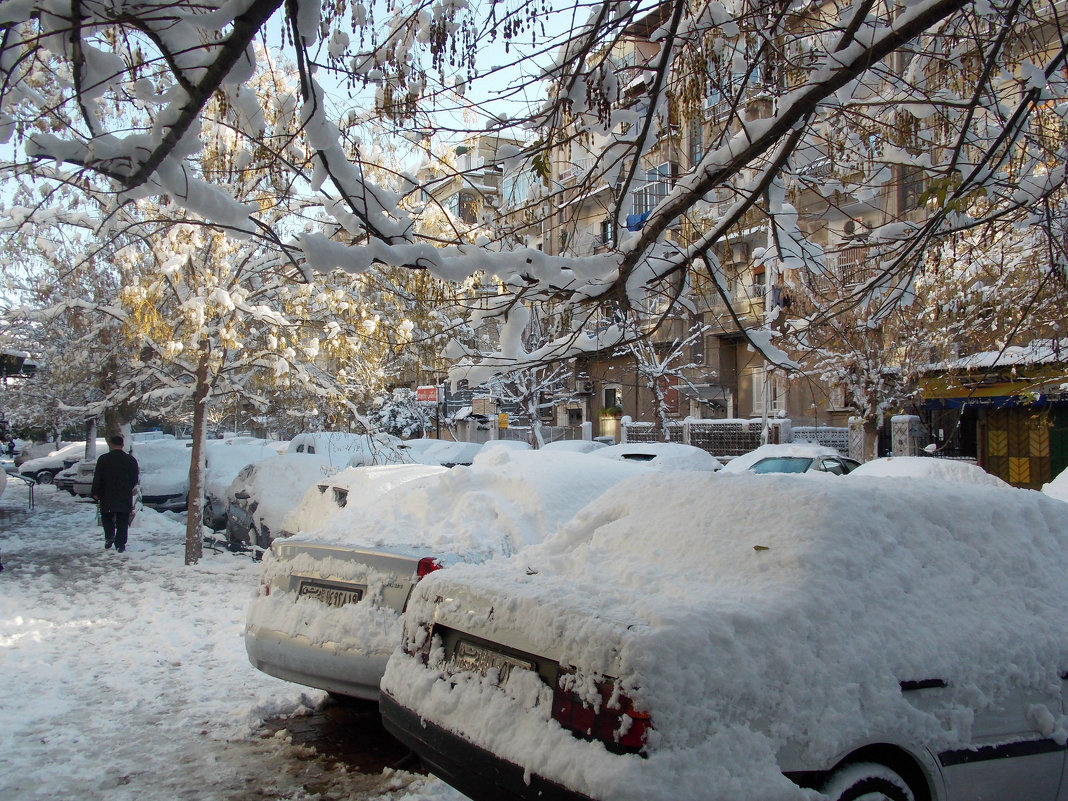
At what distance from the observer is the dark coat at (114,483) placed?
38.1 feet

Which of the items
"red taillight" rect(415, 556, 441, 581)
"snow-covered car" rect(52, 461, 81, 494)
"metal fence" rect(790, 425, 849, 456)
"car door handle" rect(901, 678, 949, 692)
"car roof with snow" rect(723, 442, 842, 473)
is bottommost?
"snow-covered car" rect(52, 461, 81, 494)

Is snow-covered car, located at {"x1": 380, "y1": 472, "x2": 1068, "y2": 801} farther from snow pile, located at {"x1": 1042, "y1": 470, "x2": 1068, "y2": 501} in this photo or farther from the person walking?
the person walking

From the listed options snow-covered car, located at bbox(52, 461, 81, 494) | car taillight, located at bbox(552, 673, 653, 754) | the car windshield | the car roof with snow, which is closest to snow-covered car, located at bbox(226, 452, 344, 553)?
the car roof with snow

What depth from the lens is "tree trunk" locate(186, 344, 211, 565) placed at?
1047 cm

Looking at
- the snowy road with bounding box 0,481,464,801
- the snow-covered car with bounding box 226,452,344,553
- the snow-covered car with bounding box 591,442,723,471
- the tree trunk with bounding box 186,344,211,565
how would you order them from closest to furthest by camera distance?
1. the snowy road with bounding box 0,481,464,801
2. the snow-covered car with bounding box 226,452,344,553
3. the tree trunk with bounding box 186,344,211,565
4. the snow-covered car with bounding box 591,442,723,471

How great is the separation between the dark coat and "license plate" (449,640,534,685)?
33.1 ft

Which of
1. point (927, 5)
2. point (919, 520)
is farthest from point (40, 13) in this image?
point (919, 520)

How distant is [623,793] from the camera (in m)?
2.37

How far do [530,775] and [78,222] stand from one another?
30.8 ft

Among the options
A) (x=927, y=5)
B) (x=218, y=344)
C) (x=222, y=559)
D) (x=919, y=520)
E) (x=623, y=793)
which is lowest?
(x=222, y=559)

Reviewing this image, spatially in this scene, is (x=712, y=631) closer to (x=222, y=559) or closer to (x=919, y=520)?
(x=919, y=520)

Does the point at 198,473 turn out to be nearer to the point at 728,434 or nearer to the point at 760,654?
the point at 760,654

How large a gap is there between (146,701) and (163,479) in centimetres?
1389

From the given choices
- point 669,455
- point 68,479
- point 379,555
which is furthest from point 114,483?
point 68,479
